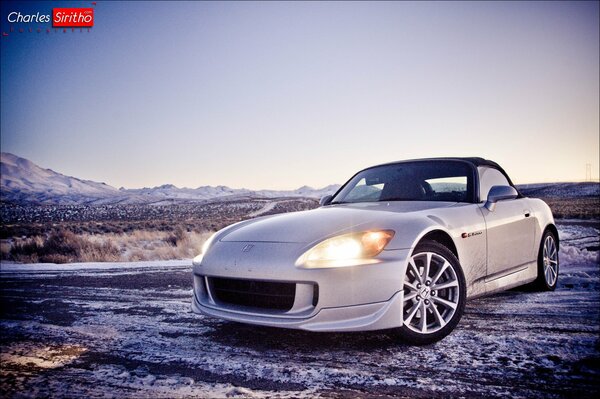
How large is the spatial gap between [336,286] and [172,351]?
1281mm

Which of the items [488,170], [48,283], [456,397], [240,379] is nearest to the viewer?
[456,397]

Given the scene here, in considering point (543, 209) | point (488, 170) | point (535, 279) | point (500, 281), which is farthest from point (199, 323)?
point (543, 209)

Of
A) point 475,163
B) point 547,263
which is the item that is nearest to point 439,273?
point 475,163

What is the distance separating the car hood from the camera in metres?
2.96

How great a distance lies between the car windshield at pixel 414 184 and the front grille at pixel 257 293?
1866mm

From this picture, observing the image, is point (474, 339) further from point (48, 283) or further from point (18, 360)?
point (48, 283)

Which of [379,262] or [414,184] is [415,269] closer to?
[379,262]

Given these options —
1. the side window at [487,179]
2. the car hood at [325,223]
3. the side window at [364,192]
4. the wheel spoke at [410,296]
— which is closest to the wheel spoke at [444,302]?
the wheel spoke at [410,296]

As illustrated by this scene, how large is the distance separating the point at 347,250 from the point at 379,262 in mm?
230

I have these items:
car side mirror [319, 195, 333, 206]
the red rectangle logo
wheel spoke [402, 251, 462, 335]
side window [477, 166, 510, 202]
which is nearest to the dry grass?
the red rectangle logo

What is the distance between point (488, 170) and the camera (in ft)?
14.8

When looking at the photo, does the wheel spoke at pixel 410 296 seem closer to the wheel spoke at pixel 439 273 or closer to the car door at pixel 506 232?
the wheel spoke at pixel 439 273

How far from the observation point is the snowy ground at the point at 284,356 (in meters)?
2.17

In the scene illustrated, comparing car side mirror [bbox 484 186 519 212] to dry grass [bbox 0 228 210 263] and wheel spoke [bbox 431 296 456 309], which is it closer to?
wheel spoke [bbox 431 296 456 309]
